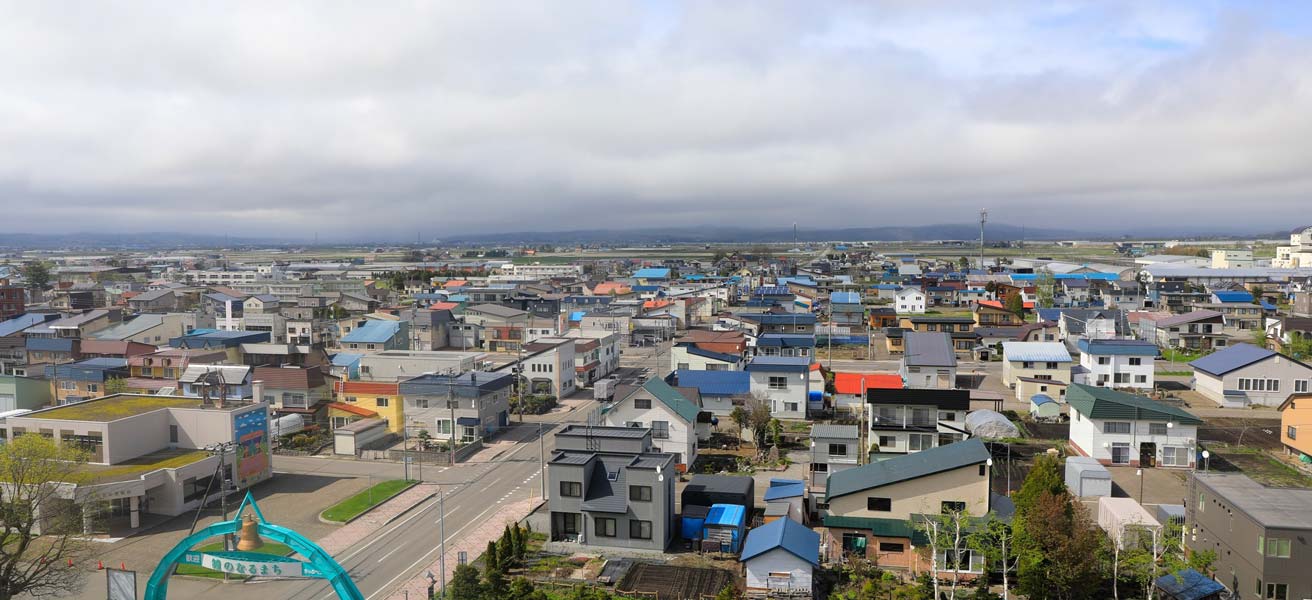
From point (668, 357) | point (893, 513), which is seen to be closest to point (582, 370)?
point (668, 357)

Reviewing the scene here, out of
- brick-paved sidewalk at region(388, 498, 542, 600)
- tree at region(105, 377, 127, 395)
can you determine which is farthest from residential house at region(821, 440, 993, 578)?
tree at region(105, 377, 127, 395)

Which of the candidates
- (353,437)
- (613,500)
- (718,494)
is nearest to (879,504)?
(718,494)

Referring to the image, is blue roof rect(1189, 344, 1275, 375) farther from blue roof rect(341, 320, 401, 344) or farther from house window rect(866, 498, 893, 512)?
blue roof rect(341, 320, 401, 344)

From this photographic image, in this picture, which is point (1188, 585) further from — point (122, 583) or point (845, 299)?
point (845, 299)

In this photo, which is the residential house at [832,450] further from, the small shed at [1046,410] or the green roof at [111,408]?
the green roof at [111,408]

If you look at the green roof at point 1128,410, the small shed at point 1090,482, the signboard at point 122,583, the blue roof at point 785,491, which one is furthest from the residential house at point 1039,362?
the signboard at point 122,583
